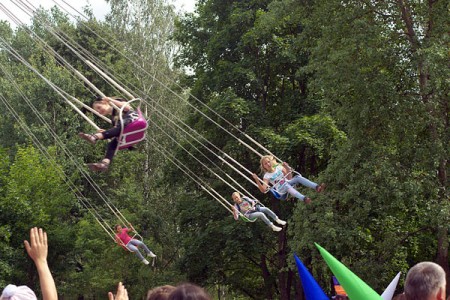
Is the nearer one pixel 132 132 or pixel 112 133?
pixel 112 133

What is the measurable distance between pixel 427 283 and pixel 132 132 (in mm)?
7879

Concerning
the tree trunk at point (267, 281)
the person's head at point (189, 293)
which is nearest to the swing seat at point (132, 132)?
the person's head at point (189, 293)

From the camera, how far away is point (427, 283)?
4539 mm

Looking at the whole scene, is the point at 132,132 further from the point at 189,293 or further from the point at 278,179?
the point at 189,293

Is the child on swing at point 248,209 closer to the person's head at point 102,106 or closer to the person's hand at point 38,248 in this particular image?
the person's head at point 102,106

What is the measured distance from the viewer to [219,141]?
28938mm

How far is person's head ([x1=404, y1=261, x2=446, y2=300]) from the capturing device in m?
4.54

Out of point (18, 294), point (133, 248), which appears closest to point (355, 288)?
point (18, 294)

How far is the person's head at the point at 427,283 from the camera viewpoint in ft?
14.9

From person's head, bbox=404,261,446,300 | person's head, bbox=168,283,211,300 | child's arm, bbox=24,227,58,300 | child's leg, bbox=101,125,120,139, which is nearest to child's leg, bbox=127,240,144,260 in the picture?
child's leg, bbox=101,125,120,139

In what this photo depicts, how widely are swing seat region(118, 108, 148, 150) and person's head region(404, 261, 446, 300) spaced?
7.66 meters

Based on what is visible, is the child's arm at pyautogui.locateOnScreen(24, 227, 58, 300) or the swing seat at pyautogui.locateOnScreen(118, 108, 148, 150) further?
the swing seat at pyautogui.locateOnScreen(118, 108, 148, 150)

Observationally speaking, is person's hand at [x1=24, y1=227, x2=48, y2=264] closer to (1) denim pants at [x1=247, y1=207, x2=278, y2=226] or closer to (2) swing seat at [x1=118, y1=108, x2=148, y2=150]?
(2) swing seat at [x1=118, y1=108, x2=148, y2=150]

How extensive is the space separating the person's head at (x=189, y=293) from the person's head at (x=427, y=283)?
144 centimetres
